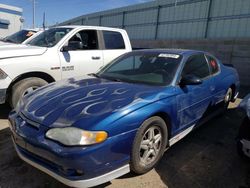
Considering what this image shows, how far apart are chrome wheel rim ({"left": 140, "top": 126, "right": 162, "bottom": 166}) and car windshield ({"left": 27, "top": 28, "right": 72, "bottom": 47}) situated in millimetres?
3173

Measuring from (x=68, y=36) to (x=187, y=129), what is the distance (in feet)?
10.5

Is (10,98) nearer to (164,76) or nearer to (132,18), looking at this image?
(164,76)

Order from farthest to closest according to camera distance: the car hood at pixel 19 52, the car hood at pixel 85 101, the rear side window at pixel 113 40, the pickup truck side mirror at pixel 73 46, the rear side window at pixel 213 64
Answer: the rear side window at pixel 113 40, the pickup truck side mirror at pixel 73 46, the rear side window at pixel 213 64, the car hood at pixel 19 52, the car hood at pixel 85 101

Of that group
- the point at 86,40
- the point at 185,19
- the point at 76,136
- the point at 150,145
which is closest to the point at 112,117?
the point at 76,136

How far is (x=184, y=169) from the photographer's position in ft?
10.7

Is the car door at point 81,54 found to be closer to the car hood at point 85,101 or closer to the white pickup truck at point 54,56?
the white pickup truck at point 54,56

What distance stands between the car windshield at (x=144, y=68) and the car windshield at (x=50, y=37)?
68.2 inches

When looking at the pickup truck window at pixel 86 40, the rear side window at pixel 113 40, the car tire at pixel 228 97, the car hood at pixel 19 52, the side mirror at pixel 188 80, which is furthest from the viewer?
the rear side window at pixel 113 40

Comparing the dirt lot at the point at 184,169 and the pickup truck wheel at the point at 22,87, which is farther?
the pickup truck wheel at the point at 22,87

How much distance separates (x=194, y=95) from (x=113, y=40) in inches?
129

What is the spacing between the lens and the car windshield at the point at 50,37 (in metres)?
5.42

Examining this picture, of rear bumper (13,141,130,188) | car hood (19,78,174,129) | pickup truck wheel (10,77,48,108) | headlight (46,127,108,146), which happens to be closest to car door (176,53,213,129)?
car hood (19,78,174,129)

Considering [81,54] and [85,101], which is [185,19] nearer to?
[81,54]

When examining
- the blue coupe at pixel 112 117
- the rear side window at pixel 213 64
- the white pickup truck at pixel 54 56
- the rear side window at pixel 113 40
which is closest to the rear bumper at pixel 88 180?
the blue coupe at pixel 112 117
